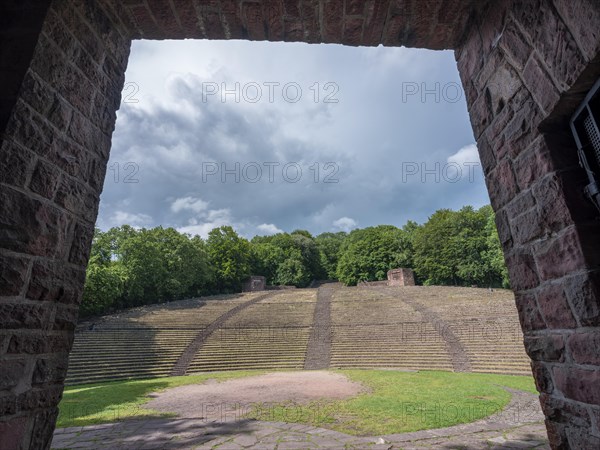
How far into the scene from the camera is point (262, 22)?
2201 millimetres

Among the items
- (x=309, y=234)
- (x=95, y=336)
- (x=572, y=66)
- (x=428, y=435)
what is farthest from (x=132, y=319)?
(x=309, y=234)

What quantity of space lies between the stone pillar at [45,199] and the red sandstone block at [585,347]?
101 inches

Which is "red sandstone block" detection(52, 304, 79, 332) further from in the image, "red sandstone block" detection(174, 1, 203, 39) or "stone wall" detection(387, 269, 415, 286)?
"stone wall" detection(387, 269, 415, 286)

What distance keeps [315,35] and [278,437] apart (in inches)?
192

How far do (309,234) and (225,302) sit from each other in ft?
113

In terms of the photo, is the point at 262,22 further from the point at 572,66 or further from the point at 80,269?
the point at 80,269

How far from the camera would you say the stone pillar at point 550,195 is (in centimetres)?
138

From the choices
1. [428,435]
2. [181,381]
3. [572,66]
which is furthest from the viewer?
[181,381]

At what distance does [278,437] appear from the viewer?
445 centimetres

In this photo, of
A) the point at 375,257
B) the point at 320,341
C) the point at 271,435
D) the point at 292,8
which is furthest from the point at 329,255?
the point at 292,8

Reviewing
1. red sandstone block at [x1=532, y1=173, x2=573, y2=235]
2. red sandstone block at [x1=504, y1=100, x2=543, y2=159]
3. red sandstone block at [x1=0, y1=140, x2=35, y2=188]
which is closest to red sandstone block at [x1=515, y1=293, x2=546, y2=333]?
red sandstone block at [x1=532, y1=173, x2=573, y2=235]

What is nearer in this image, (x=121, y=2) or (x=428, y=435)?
(x=121, y=2)

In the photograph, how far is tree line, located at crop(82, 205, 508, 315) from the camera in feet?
94.4

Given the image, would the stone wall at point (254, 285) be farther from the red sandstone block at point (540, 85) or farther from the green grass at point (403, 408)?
the red sandstone block at point (540, 85)
